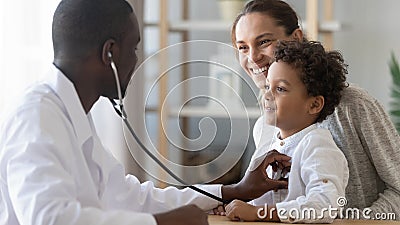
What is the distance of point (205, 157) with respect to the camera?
0.82m

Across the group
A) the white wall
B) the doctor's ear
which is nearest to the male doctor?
the doctor's ear

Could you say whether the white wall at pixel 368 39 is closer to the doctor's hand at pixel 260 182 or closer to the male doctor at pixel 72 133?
the doctor's hand at pixel 260 182

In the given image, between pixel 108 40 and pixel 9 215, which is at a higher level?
pixel 108 40

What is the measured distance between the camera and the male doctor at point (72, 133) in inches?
25.1

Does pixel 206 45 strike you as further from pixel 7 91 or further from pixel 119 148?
pixel 7 91

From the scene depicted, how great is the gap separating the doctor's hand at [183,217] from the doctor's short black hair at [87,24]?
0.54 ft

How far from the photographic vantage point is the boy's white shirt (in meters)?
0.81

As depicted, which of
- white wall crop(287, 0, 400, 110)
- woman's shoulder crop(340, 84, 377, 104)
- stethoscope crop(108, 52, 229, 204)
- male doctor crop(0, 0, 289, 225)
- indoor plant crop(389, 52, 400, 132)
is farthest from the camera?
white wall crop(287, 0, 400, 110)

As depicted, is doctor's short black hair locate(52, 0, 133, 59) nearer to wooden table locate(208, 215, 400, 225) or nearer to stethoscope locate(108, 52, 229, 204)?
stethoscope locate(108, 52, 229, 204)

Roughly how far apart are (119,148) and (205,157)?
222 mm

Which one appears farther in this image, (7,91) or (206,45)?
(7,91)

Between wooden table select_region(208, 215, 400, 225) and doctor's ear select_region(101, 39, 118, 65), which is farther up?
doctor's ear select_region(101, 39, 118, 65)

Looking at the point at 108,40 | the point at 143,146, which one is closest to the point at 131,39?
the point at 108,40

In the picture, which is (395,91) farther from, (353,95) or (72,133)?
(72,133)
